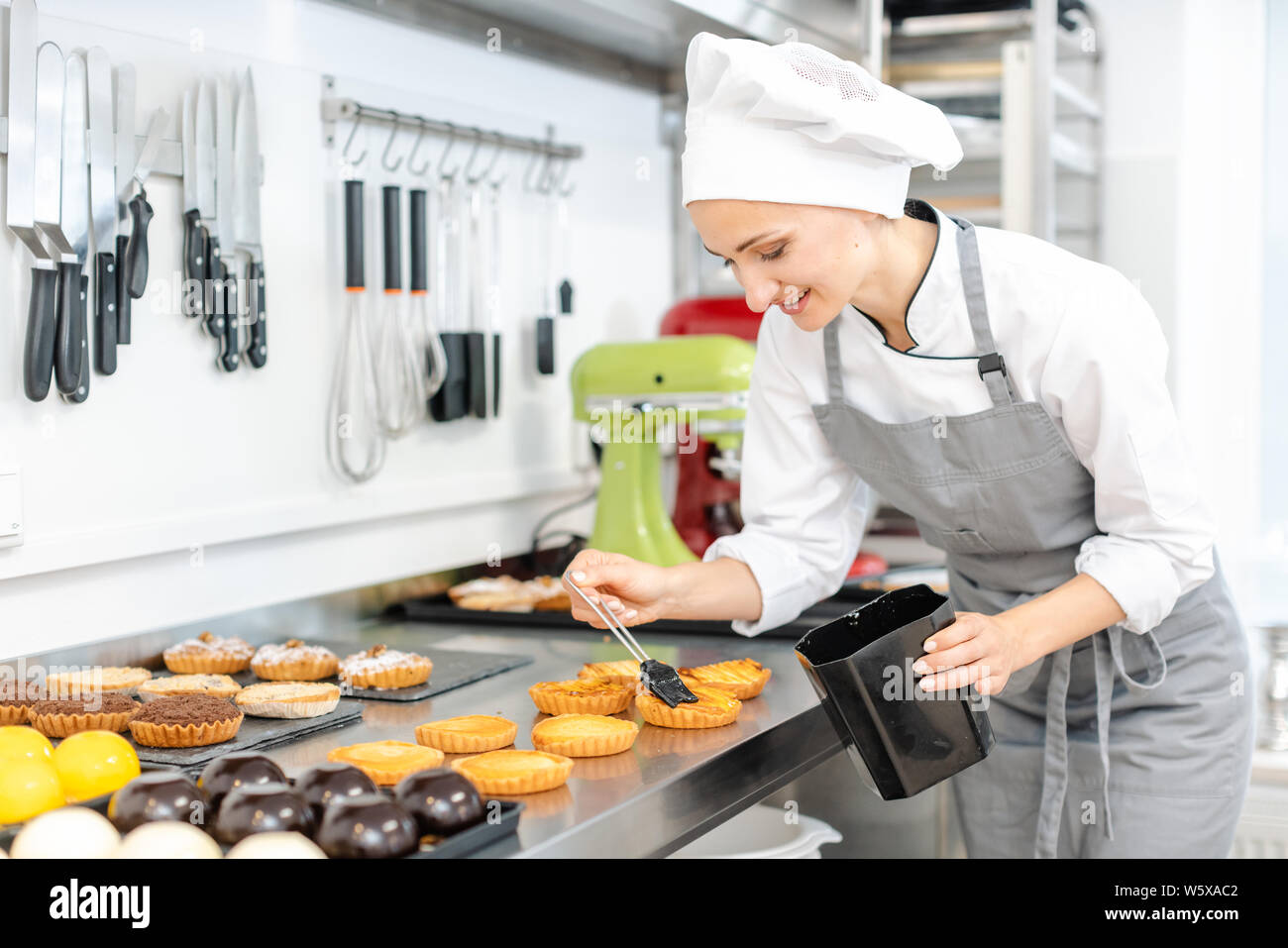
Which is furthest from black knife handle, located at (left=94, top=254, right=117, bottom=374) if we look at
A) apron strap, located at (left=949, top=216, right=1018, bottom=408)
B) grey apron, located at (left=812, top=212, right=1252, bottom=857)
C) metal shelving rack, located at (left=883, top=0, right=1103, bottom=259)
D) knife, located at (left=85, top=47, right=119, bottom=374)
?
metal shelving rack, located at (left=883, top=0, right=1103, bottom=259)

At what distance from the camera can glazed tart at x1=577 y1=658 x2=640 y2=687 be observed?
58.3 inches

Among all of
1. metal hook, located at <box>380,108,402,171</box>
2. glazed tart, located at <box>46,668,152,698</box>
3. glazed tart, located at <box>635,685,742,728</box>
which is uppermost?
metal hook, located at <box>380,108,402,171</box>

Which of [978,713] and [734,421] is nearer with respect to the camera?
[978,713]

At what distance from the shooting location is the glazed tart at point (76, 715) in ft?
4.19

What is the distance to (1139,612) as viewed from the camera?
133 centimetres

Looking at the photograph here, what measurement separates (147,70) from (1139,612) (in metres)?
1.28

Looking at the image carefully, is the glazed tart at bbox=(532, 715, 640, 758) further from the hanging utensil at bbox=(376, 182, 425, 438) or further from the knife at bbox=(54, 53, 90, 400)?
the hanging utensil at bbox=(376, 182, 425, 438)

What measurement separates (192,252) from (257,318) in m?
0.14

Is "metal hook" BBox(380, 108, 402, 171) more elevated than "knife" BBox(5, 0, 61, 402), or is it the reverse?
"metal hook" BBox(380, 108, 402, 171)

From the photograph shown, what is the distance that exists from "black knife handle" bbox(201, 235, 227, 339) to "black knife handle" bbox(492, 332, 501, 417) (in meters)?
0.57

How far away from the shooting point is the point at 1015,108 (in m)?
2.51

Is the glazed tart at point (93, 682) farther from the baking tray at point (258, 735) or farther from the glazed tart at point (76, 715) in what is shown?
the baking tray at point (258, 735)
